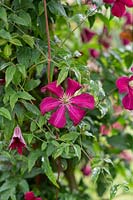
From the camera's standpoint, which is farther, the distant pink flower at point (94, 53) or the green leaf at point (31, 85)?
the distant pink flower at point (94, 53)

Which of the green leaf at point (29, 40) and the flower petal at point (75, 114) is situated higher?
the green leaf at point (29, 40)

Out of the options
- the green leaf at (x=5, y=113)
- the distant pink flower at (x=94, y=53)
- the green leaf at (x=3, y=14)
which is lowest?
the green leaf at (x=5, y=113)

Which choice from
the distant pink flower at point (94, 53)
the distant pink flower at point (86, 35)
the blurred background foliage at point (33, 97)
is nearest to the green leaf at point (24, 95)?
the blurred background foliage at point (33, 97)

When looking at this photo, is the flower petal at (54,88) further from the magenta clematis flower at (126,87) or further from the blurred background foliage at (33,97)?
the magenta clematis flower at (126,87)

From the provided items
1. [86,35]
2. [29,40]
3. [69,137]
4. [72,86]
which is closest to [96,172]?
[69,137]

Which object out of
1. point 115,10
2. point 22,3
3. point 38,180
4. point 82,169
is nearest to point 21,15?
point 22,3

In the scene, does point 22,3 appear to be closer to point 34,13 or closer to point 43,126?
point 34,13

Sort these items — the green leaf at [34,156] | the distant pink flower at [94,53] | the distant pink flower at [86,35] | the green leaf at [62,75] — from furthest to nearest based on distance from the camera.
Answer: the distant pink flower at [86,35] → the distant pink flower at [94,53] → the green leaf at [34,156] → the green leaf at [62,75]

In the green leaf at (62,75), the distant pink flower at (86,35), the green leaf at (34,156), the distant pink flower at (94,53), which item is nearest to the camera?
the green leaf at (62,75)
